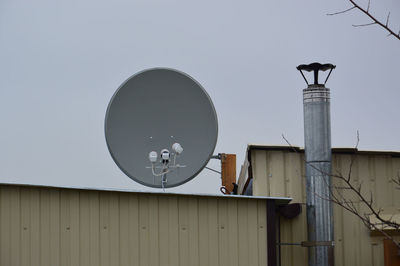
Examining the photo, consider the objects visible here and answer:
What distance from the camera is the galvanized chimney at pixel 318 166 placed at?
11414mm

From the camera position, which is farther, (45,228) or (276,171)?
(276,171)

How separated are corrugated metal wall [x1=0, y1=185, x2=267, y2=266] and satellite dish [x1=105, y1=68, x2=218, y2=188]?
245 cm

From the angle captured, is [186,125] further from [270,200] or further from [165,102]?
[270,200]

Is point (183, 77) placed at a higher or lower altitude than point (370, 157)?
higher

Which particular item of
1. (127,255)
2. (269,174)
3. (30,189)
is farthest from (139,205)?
(269,174)

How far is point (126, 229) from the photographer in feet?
32.6

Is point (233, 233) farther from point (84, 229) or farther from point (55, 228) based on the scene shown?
point (55, 228)

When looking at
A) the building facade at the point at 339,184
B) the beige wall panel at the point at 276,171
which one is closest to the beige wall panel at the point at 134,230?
the building facade at the point at 339,184

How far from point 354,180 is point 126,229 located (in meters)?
3.98

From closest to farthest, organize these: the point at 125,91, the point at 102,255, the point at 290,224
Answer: the point at 102,255
the point at 290,224
the point at 125,91

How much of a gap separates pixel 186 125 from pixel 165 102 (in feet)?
1.76

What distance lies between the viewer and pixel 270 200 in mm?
10023

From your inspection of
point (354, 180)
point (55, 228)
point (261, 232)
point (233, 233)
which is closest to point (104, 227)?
point (55, 228)

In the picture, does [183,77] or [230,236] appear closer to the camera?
Answer: [230,236]
